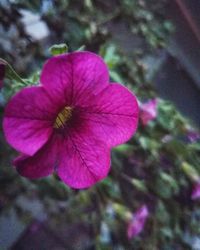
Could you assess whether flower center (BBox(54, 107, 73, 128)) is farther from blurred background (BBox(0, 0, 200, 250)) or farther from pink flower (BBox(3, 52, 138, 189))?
blurred background (BBox(0, 0, 200, 250))

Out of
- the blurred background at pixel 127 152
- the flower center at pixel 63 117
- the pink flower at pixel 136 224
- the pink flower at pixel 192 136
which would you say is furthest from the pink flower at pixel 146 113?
the flower center at pixel 63 117

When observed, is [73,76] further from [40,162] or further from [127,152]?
[127,152]

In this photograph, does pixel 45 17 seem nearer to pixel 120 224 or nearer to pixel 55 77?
pixel 120 224

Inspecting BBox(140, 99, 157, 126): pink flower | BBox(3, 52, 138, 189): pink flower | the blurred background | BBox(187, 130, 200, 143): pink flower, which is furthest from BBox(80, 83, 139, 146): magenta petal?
BBox(187, 130, 200, 143): pink flower

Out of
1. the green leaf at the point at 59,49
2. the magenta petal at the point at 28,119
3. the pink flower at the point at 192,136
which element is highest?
the green leaf at the point at 59,49

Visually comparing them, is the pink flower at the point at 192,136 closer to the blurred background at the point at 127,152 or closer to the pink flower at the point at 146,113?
the blurred background at the point at 127,152

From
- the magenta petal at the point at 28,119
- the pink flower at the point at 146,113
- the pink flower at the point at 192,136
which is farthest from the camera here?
the pink flower at the point at 192,136
